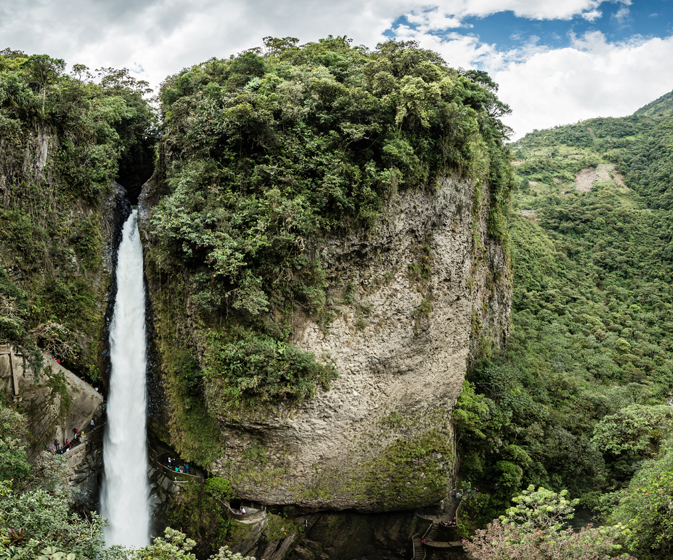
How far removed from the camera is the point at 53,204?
50.0 ft

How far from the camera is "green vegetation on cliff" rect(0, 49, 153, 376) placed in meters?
13.4

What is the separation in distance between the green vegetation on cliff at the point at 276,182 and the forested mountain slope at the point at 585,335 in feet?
30.5

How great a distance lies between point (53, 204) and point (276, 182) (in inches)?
340

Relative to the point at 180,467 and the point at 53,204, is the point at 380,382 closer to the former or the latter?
the point at 180,467

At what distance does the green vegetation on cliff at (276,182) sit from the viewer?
12914mm

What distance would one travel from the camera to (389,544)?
15.8m

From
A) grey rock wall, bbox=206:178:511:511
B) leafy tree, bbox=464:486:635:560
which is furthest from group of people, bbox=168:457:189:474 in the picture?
leafy tree, bbox=464:486:635:560

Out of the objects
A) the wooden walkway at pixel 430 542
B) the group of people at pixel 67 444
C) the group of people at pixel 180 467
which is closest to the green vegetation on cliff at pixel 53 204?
the group of people at pixel 67 444

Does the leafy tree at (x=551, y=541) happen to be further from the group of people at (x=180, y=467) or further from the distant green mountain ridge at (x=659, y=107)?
the distant green mountain ridge at (x=659, y=107)

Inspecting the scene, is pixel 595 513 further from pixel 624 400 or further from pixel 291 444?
pixel 291 444

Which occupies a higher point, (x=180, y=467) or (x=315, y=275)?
(x=315, y=275)

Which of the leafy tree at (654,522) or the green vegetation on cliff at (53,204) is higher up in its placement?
the green vegetation on cliff at (53,204)

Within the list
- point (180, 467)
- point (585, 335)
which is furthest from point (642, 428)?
point (585, 335)

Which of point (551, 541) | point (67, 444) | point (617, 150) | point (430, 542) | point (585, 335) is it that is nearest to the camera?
point (551, 541)
